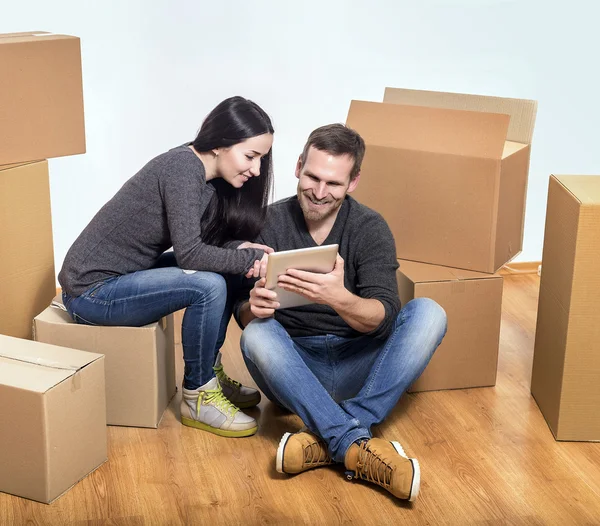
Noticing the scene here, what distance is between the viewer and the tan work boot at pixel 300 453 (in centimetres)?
200

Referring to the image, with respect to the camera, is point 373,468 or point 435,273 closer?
point 373,468

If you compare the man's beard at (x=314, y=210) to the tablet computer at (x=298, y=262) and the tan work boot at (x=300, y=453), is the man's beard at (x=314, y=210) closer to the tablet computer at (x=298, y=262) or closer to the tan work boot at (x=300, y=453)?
the tablet computer at (x=298, y=262)

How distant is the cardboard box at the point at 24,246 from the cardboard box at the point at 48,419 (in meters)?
0.38

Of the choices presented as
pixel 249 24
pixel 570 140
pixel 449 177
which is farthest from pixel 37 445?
pixel 570 140

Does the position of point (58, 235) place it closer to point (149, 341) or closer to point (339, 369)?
point (149, 341)

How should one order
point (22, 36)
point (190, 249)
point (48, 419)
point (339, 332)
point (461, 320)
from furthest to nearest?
point (461, 320), point (22, 36), point (339, 332), point (190, 249), point (48, 419)

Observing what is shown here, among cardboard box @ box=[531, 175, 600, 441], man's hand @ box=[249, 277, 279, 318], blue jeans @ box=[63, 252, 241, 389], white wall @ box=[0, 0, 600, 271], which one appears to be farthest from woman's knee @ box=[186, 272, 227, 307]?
white wall @ box=[0, 0, 600, 271]

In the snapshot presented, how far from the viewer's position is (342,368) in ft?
Answer: 7.34

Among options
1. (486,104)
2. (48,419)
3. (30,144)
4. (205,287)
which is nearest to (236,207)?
(205,287)

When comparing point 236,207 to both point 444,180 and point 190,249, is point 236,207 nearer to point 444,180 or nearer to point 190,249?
point 190,249

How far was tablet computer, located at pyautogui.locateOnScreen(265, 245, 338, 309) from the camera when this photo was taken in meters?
1.98

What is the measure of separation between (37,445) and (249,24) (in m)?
1.80

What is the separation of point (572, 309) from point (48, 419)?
48.6 inches

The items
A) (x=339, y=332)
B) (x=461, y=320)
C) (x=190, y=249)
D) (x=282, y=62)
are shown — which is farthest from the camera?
(x=282, y=62)
